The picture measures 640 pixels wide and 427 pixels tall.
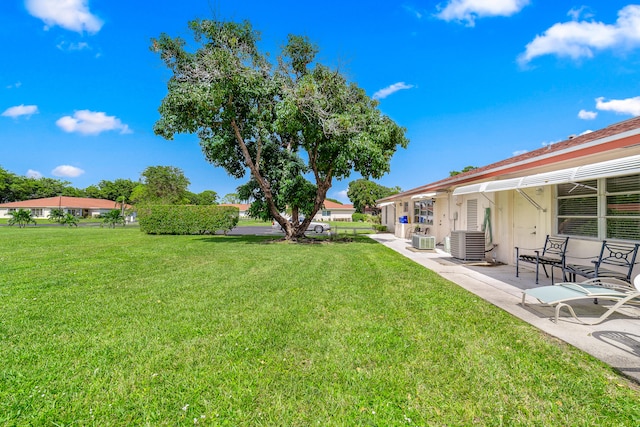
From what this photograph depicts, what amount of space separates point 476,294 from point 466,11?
11.9 m

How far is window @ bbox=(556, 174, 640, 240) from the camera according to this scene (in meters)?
5.48

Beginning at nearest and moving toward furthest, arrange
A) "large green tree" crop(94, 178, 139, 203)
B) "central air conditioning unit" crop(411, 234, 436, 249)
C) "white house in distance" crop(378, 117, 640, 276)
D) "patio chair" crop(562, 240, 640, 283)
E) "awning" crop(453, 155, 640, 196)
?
"awning" crop(453, 155, 640, 196), "white house in distance" crop(378, 117, 640, 276), "patio chair" crop(562, 240, 640, 283), "central air conditioning unit" crop(411, 234, 436, 249), "large green tree" crop(94, 178, 139, 203)

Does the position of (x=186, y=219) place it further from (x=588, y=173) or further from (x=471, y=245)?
(x=588, y=173)

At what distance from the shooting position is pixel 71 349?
132 inches

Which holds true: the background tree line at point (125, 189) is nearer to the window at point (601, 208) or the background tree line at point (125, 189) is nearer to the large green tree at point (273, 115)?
the large green tree at point (273, 115)

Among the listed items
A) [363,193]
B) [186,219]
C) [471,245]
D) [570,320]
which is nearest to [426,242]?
[471,245]

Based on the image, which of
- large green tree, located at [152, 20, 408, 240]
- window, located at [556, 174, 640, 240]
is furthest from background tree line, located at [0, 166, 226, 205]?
window, located at [556, 174, 640, 240]

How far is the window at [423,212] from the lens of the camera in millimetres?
16453

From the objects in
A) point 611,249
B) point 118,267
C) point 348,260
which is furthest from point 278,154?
point 611,249

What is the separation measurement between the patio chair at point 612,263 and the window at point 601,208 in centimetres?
25

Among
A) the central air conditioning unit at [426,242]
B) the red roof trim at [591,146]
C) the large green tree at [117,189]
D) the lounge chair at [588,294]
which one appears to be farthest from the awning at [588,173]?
the large green tree at [117,189]

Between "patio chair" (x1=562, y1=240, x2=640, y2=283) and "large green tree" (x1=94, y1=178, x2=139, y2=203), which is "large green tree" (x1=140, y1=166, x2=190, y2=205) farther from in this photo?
"patio chair" (x1=562, y1=240, x2=640, y2=283)

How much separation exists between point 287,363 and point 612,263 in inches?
248

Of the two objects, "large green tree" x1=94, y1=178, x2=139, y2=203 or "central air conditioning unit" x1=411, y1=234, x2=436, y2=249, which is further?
"large green tree" x1=94, y1=178, x2=139, y2=203
